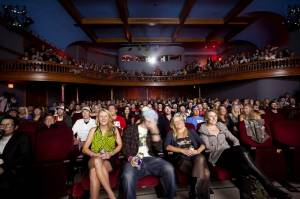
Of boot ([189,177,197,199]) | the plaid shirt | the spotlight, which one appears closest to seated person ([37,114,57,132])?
the plaid shirt

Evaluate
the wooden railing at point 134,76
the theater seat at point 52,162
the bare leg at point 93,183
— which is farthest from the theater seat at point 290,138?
the wooden railing at point 134,76

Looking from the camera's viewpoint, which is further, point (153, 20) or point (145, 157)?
point (153, 20)

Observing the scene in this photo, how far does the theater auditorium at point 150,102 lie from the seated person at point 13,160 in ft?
0.03

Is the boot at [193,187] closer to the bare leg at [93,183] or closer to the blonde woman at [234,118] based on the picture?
the bare leg at [93,183]

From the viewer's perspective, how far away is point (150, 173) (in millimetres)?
2426

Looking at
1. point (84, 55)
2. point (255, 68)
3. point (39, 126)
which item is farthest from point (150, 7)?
point (39, 126)

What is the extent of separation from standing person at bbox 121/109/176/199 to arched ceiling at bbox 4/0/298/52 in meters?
8.07

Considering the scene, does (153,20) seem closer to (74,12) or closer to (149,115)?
(74,12)

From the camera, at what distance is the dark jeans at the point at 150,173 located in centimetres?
218

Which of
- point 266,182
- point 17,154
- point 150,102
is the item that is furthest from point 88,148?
point 150,102

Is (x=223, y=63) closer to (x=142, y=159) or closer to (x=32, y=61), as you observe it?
(x=32, y=61)

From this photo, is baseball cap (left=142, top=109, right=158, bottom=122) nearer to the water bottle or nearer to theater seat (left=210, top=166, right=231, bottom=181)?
the water bottle

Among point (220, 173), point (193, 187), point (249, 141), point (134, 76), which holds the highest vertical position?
point (134, 76)

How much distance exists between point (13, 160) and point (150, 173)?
57.5 inches
